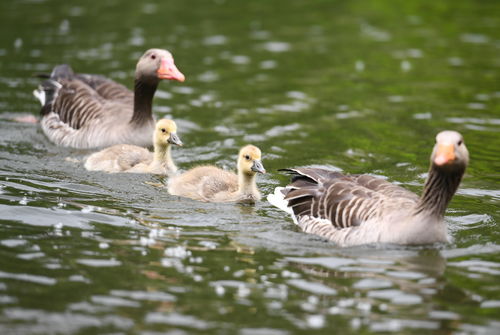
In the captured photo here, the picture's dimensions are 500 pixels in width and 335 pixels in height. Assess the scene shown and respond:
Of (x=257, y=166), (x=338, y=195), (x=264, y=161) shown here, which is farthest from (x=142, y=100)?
(x=338, y=195)

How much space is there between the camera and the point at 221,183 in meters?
12.8

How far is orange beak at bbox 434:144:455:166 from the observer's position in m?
9.87

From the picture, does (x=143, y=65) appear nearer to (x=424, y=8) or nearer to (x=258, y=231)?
(x=258, y=231)

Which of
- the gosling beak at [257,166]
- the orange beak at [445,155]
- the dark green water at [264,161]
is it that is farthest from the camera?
the gosling beak at [257,166]

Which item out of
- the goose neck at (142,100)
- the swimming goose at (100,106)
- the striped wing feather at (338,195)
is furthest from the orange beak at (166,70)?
the striped wing feather at (338,195)

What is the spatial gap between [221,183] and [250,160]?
0.80m

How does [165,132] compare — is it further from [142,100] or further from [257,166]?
[142,100]

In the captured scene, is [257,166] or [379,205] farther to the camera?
[257,166]

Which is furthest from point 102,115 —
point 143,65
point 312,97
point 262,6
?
point 262,6

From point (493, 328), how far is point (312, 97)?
11.5 metres

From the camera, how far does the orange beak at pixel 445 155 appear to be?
388 inches

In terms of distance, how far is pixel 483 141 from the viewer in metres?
16.2

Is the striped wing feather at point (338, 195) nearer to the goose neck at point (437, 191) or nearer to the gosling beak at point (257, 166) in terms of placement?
the gosling beak at point (257, 166)

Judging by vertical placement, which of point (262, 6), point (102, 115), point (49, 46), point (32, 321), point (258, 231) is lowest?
point (32, 321)
